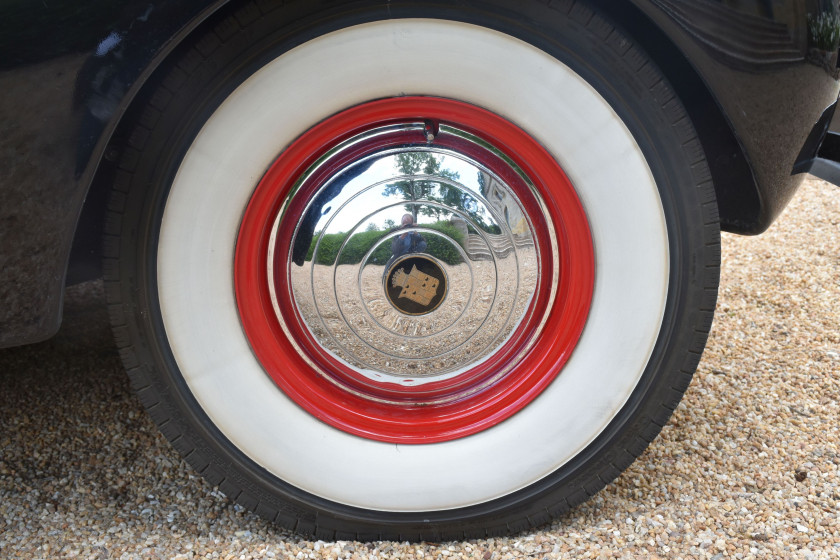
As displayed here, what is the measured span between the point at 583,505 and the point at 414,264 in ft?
2.00

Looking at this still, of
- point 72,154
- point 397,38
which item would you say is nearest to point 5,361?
point 72,154

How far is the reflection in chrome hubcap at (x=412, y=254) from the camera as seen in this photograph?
1.18 m

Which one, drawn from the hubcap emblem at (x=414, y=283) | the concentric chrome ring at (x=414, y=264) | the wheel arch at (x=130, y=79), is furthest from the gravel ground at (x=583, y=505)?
the wheel arch at (x=130, y=79)

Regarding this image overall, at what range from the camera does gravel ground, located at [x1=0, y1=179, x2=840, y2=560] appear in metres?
1.22

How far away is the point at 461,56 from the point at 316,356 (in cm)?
62

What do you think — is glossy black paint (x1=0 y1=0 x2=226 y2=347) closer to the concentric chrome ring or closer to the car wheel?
the car wheel

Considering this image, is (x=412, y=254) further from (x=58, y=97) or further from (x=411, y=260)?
(x=58, y=97)

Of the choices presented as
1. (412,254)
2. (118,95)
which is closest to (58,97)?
(118,95)

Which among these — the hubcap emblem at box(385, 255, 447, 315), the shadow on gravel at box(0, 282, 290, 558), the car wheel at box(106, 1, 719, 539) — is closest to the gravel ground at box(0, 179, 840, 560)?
the shadow on gravel at box(0, 282, 290, 558)

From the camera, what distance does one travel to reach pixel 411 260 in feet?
3.94

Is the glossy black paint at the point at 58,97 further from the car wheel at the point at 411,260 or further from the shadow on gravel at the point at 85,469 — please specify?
the shadow on gravel at the point at 85,469

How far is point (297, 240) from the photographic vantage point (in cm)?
121

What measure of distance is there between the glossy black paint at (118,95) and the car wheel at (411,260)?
0.26 ft

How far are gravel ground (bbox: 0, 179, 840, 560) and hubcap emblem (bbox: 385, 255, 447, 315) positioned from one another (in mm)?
461
